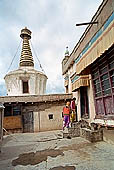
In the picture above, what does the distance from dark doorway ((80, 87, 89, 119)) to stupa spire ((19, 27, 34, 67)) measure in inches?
462

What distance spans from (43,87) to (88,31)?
39.9 ft

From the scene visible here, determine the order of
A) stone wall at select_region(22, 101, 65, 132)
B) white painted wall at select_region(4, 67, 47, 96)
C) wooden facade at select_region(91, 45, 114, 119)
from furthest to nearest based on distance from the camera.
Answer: white painted wall at select_region(4, 67, 47, 96) < stone wall at select_region(22, 101, 65, 132) < wooden facade at select_region(91, 45, 114, 119)

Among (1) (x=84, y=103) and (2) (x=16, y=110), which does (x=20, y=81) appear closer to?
(2) (x=16, y=110)

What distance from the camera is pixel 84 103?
10.5 meters

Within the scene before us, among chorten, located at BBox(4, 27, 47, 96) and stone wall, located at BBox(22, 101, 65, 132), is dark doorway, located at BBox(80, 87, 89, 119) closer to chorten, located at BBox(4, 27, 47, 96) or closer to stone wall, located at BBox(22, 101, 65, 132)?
stone wall, located at BBox(22, 101, 65, 132)

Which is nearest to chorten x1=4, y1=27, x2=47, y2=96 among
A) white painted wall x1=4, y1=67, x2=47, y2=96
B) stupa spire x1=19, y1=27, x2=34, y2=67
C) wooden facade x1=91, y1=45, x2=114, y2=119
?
white painted wall x1=4, y1=67, x2=47, y2=96

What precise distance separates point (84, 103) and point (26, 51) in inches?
571

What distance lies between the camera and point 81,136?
8.02m

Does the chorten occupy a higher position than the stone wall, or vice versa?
the chorten

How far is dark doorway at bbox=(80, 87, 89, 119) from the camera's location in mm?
9970

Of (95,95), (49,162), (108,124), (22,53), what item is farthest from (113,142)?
(22,53)

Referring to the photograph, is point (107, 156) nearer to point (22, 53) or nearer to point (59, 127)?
point (59, 127)

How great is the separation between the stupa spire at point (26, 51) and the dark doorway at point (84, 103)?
1174cm

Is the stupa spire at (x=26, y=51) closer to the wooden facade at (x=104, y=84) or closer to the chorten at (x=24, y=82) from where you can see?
the chorten at (x=24, y=82)
